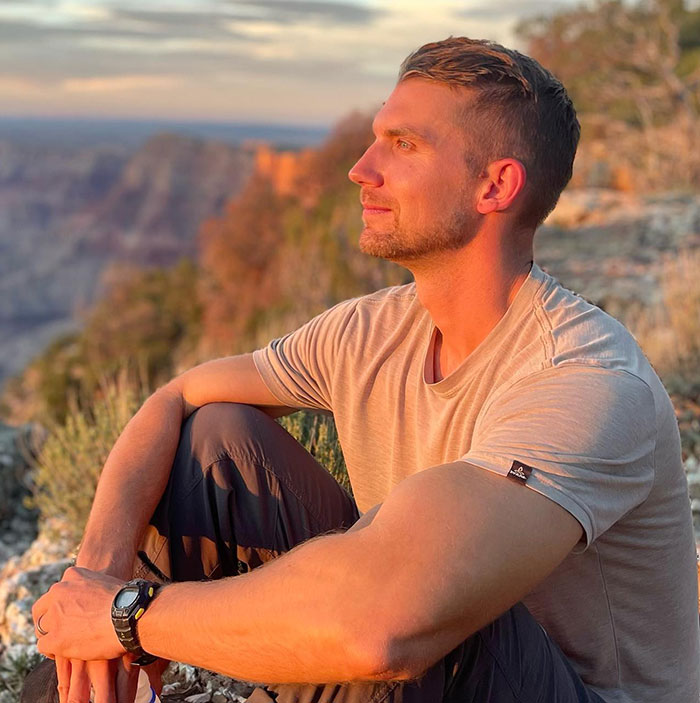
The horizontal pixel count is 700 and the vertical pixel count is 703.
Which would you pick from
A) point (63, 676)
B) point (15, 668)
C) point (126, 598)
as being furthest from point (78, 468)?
point (126, 598)

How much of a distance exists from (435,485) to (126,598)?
24.5 inches

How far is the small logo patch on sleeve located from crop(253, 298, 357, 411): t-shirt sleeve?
0.78m

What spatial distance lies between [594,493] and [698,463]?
2.27 meters

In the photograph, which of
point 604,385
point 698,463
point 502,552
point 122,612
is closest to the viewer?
point 502,552

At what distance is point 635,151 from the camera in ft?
44.9

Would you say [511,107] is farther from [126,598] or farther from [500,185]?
[126,598]

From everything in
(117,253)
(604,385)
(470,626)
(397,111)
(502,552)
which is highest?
(397,111)

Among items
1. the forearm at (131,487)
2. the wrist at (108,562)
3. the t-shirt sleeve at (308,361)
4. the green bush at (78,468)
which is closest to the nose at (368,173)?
the t-shirt sleeve at (308,361)

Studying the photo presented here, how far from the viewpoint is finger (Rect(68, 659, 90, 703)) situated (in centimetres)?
173

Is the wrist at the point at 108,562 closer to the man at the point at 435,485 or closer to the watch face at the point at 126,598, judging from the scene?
the man at the point at 435,485

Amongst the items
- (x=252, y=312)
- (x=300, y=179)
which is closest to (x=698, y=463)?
(x=252, y=312)

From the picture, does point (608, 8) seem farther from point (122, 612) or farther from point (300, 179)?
point (122, 612)

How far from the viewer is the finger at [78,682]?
1.73m

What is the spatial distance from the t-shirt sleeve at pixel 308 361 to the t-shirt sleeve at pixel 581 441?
2.13 ft
